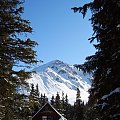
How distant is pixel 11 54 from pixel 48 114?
1853 inches

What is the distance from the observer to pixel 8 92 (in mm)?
15680

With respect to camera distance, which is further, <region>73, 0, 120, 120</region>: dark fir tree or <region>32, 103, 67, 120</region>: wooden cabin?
<region>32, 103, 67, 120</region>: wooden cabin

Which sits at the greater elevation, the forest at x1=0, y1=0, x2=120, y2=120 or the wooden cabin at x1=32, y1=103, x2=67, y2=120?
the wooden cabin at x1=32, y1=103, x2=67, y2=120

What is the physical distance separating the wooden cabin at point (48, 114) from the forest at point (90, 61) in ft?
146

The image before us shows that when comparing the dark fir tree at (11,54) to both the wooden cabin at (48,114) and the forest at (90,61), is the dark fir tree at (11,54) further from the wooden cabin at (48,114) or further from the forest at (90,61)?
the wooden cabin at (48,114)

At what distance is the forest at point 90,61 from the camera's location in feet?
37.9

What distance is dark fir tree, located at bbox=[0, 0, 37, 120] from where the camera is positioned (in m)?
15.5

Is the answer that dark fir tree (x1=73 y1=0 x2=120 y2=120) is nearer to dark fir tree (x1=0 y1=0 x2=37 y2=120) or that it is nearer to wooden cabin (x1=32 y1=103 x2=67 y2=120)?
dark fir tree (x1=0 y1=0 x2=37 y2=120)

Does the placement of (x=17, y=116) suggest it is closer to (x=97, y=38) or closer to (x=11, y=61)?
(x=11, y=61)

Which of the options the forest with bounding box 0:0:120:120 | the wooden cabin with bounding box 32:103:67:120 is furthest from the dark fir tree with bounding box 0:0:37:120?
the wooden cabin with bounding box 32:103:67:120

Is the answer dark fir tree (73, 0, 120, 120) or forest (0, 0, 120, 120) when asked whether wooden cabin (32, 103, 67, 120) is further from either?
dark fir tree (73, 0, 120, 120)

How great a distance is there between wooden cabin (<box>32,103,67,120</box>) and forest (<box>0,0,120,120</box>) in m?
44.6

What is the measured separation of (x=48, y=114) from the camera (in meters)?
61.8

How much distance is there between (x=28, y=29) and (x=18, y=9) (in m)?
1.12
